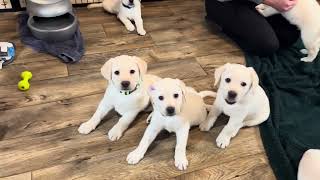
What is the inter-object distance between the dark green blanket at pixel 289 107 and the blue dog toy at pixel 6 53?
1546 mm

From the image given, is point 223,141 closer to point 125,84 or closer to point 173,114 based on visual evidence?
point 173,114

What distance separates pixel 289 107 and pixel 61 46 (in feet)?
4.87

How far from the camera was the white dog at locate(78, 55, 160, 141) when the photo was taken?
153 centimetres

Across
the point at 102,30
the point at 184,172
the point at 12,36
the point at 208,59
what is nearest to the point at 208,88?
the point at 208,59

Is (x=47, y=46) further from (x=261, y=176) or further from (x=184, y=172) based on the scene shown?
(x=261, y=176)

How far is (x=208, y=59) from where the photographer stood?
231cm

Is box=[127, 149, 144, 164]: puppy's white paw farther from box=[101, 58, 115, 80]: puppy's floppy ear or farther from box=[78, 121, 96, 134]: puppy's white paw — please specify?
box=[101, 58, 115, 80]: puppy's floppy ear

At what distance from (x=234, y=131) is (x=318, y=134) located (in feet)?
1.54

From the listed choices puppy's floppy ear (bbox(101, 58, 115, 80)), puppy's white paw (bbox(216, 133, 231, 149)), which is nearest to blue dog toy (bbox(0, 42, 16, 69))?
puppy's floppy ear (bbox(101, 58, 115, 80))

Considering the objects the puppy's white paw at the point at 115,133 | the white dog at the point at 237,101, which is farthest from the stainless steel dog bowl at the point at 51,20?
the white dog at the point at 237,101

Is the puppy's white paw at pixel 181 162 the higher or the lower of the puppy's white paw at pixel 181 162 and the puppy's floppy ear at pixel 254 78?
the lower

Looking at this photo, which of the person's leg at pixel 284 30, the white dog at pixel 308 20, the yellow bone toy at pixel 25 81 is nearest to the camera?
the yellow bone toy at pixel 25 81

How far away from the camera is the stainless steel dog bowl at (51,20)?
7.18ft

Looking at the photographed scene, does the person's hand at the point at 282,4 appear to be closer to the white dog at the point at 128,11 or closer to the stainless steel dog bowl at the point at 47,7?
the white dog at the point at 128,11
